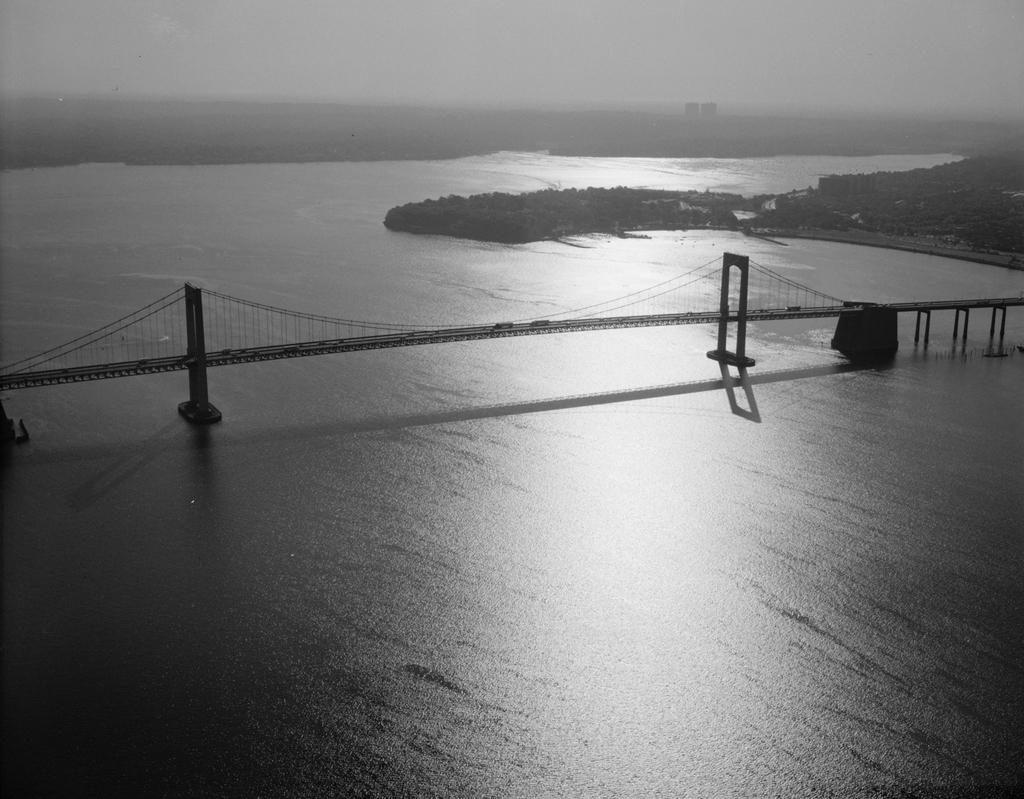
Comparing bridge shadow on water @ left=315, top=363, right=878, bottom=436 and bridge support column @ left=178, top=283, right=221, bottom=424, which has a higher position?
bridge support column @ left=178, top=283, right=221, bottom=424

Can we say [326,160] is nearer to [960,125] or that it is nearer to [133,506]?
[133,506]

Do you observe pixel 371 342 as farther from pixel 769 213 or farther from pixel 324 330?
pixel 769 213

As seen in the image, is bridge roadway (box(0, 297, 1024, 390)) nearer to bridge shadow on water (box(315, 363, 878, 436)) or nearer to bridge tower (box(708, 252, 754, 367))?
bridge tower (box(708, 252, 754, 367))

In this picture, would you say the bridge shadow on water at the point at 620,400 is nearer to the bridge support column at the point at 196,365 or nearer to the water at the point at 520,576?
the water at the point at 520,576

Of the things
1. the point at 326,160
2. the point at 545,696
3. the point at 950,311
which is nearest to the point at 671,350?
the point at 950,311

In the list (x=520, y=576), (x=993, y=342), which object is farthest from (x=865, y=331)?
(x=520, y=576)

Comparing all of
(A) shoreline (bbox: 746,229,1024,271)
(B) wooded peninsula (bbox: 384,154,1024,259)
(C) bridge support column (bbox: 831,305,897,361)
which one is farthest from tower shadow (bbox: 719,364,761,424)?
(B) wooded peninsula (bbox: 384,154,1024,259)

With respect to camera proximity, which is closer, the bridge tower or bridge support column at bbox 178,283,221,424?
bridge support column at bbox 178,283,221,424
